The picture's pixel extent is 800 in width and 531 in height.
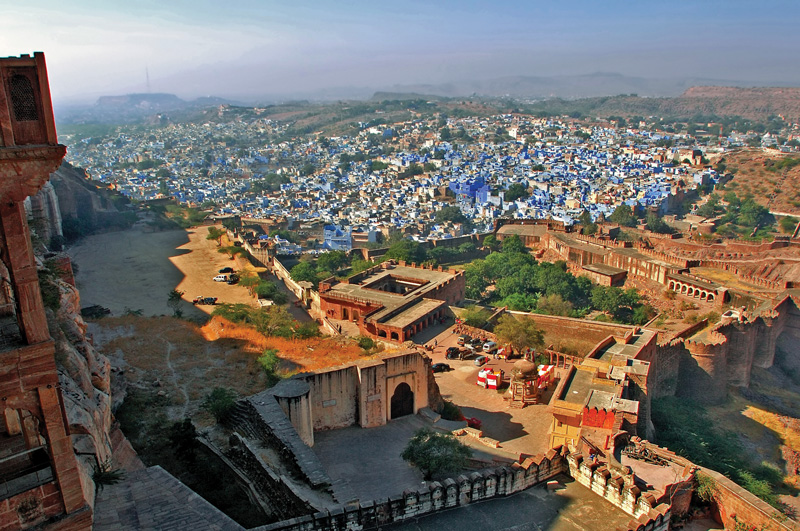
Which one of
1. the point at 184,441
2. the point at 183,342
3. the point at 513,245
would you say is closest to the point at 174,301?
the point at 183,342

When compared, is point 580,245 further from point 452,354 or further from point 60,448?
point 60,448

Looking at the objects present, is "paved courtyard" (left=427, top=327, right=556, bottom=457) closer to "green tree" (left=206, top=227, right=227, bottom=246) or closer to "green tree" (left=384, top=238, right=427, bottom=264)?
"green tree" (left=384, top=238, right=427, bottom=264)

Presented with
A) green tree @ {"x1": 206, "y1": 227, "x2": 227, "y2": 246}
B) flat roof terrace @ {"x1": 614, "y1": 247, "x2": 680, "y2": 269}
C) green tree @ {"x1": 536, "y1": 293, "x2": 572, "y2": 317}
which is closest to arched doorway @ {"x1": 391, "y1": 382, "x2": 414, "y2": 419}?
green tree @ {"x1": 536, "y1": 293, "x2": 572, "y2": 317}

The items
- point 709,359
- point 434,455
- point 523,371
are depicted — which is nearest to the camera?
point 434,455

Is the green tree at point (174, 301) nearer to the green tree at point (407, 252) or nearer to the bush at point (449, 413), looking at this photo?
the green tree at point (407, 252)

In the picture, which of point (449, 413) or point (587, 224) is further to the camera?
point (587, 224)

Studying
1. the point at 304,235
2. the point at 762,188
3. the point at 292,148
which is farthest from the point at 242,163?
the point at 762,188

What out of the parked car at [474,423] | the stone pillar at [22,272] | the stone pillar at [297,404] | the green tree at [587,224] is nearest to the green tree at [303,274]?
the parked car at [474,423]
